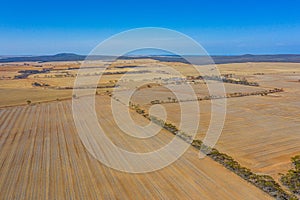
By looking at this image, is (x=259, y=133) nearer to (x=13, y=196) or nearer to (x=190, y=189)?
(x=190, y=189)

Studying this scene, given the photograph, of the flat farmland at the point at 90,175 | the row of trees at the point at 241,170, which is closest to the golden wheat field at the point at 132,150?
the flat farmland at the point at 90,175

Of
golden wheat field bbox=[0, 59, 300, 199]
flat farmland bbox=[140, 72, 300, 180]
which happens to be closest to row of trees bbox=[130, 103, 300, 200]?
golden wheat field bbox=[0, 59, 300, 199]

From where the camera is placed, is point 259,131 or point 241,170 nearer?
point 241,170

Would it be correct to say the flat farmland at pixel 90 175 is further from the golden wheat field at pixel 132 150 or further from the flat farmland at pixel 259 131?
the flat farmland at pixel 259 131

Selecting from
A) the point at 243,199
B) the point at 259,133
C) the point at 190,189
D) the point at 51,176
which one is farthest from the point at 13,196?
the point at 259,133

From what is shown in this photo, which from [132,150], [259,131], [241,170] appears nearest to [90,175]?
[132,150]

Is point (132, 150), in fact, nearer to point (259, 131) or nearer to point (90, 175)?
point (90, 175)

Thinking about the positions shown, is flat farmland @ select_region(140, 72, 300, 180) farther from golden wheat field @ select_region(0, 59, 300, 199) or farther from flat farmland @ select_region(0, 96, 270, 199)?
flat farmland @ select_region(0, 96, 270, 199)

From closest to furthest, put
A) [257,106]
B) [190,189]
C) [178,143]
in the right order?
[190,189]
[178,143]
[257,106]
